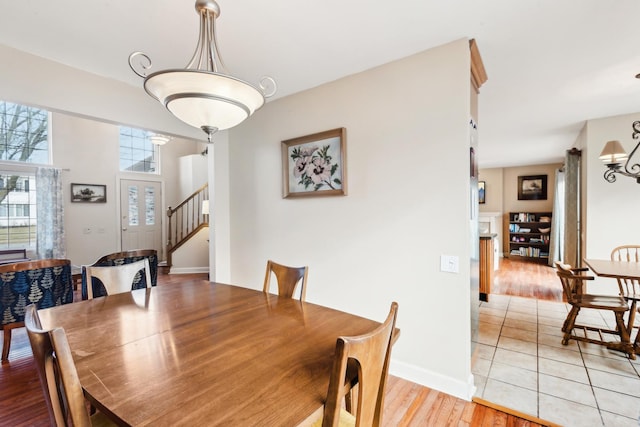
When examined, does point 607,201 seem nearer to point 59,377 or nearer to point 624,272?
point 624,272

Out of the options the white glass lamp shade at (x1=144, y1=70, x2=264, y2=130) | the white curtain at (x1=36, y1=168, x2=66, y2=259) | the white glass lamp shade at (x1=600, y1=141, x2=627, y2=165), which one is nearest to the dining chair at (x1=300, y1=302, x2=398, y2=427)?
the white glass lamp shade at (x1=144, y1=70, x2=264, y2=130)

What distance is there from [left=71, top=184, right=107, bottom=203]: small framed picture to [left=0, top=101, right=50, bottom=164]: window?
2.16 feet

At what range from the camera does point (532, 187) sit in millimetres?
7676

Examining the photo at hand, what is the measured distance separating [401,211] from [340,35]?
1.38 metres

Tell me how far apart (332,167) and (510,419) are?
7.37ft

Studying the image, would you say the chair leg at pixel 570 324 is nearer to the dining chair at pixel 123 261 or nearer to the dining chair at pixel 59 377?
the dining chair at pixel 59 377

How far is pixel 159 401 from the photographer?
856 millimetres

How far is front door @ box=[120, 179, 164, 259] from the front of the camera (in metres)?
6.41

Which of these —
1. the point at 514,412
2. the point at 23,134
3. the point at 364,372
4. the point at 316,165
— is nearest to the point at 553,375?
the point at 514,412

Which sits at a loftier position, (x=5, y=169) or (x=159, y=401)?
(x=5, y=169)

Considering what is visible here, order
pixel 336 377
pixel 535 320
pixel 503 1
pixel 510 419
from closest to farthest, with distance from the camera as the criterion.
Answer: pixel 336 377, pixel 503 1, pixel 510 419, pixel 535 320

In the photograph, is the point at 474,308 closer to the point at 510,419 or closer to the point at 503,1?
the point at 510,419

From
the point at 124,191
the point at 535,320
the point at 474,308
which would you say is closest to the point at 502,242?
the point at 535,320

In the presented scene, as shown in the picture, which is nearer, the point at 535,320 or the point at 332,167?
the point at 332,167
